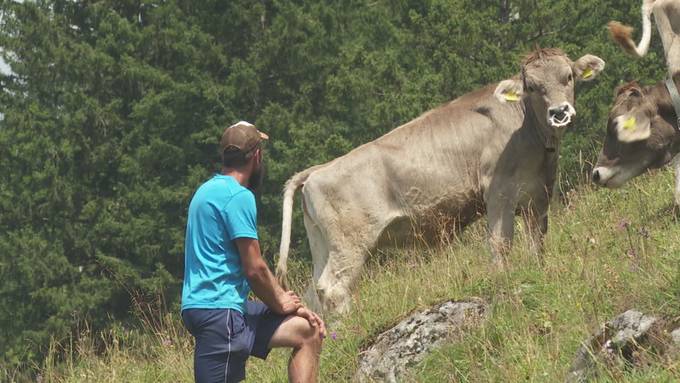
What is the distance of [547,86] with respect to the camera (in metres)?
10.9

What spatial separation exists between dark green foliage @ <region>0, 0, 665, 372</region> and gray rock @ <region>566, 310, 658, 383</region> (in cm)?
2640

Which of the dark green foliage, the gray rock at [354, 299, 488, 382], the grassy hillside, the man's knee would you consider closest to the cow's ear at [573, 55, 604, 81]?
the grassy hillside

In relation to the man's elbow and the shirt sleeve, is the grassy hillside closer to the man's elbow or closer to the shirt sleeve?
the man's elbow

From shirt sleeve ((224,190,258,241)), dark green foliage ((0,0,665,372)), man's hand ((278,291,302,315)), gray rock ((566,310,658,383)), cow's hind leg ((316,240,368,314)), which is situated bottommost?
dark green foliage ((0,0,665,372))

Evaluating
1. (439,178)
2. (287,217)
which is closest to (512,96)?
(439,178)

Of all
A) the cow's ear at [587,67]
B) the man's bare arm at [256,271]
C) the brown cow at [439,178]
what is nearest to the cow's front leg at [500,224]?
the brown cow at [439,178]

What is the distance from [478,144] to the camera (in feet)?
38.3

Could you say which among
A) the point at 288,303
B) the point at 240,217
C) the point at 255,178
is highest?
the point at 255,178

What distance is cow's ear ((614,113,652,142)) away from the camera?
10461 mm

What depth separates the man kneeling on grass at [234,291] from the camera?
23.6 ft

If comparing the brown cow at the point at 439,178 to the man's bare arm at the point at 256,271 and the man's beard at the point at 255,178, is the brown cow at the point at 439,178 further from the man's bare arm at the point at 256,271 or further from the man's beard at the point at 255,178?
the man's bare arm at the point at 256,271

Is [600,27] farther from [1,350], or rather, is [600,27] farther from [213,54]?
[1,350]

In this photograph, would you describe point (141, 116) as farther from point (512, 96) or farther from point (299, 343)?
point (299, 343)

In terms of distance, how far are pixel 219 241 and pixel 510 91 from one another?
484 cm
